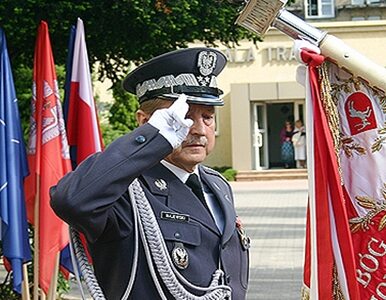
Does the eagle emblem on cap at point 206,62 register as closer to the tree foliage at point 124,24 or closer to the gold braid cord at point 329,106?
the gold braid cord at point 329,106

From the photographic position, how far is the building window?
3269 centimetres

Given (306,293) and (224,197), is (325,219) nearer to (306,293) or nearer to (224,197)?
(306,293)

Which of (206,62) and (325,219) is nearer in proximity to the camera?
(325,219)

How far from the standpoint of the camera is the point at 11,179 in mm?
5926

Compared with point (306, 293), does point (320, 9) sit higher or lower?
higher

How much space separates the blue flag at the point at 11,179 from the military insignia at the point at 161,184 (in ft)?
10.4

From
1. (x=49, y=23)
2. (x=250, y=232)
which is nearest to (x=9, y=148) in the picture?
(x=49, y=23)

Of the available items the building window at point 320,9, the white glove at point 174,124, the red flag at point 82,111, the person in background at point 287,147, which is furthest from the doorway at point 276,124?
the white glove at point 174,124

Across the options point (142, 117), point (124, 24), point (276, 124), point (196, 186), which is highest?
point (276, 124)

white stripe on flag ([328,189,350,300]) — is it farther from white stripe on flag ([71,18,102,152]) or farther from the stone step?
the stone step

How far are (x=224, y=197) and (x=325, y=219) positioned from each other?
1.34 ft

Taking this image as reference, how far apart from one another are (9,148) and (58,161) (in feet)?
1.05

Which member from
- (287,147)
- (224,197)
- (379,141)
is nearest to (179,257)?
(224,197)

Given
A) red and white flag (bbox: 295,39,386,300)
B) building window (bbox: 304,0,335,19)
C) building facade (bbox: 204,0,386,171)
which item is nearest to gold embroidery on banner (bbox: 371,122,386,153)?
red and white flag (bbox: 295,39,386,300)
